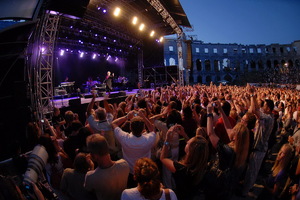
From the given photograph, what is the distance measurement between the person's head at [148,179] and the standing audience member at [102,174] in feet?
1.63

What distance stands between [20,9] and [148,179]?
4707 millimetres

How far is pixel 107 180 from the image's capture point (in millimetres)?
2016

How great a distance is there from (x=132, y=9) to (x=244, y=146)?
38.4 ft

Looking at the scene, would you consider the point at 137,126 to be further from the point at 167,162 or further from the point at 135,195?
the point at 135,195

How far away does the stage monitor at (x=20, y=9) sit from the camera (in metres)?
4.25

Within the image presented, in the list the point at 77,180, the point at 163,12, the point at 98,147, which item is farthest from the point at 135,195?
the point at 163,12

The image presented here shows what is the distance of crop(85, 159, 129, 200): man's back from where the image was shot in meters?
2.00

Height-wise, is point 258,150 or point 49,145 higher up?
point 49,145

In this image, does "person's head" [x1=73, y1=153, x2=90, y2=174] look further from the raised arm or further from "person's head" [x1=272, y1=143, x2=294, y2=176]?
"person's head" [x1=272, y1=143, x2=294, y2=176]

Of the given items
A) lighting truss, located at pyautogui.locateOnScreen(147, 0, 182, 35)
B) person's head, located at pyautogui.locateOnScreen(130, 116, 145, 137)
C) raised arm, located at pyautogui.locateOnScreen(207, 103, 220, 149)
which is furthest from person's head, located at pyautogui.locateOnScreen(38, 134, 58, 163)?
lighting truss, located at pyautogui.locateOnScreen(147, 0, 182, 35)

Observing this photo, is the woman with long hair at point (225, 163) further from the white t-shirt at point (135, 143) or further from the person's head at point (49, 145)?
the person's head at point (49, 145)

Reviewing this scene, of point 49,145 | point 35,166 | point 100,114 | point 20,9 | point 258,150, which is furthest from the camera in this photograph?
point 20,9

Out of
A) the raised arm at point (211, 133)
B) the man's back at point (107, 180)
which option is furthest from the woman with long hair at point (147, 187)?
the raised arm at point (211, 133)

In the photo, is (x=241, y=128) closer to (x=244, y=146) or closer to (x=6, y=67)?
(x=244, y=146)
